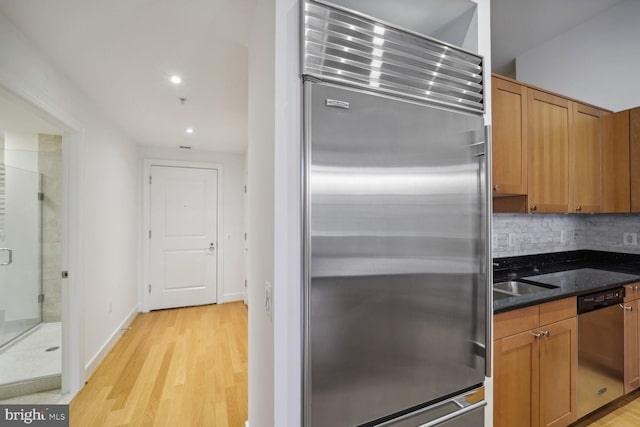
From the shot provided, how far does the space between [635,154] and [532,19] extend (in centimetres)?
141

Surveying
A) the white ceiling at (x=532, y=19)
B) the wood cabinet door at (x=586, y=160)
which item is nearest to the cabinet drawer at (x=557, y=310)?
the wood cabinet door at (x=586, y=160)

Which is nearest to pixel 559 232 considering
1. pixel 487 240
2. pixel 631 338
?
pixel 631 338

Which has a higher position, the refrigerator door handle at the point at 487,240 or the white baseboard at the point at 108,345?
the refrigerator door handle at the point at 487,240

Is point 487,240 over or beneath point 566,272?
over

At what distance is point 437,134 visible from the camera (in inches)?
44.4

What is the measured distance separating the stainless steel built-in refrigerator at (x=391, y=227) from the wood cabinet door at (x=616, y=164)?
2053 mm

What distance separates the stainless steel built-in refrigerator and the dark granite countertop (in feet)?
1.59

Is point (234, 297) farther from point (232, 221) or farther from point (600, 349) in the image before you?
point (600, 349)

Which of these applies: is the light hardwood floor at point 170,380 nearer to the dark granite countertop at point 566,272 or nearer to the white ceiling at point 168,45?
the dark granite countertop at point 566,272

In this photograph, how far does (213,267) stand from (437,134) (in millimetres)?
4235

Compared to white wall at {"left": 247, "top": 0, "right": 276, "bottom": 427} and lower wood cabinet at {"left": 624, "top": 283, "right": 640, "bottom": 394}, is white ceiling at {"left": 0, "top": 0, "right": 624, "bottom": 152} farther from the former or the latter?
lower wood cabinet at {"left": 624, "top": 283, "right": 640, "bottom": 394}

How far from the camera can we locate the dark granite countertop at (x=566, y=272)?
1.59 metres

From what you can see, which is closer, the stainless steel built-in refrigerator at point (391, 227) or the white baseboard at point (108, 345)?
the stainless steel built-in refrigerator at point (391, 227)

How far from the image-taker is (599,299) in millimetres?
1837
